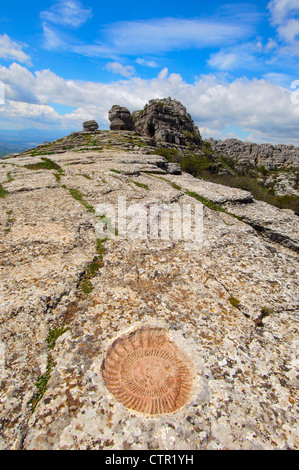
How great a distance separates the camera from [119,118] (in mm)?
87125

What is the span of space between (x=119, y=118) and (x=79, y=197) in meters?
81.8

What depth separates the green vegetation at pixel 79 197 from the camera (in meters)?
15.1

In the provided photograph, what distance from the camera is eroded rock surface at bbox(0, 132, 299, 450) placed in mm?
4352

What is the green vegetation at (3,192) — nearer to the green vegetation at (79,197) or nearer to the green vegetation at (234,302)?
the green vegetation at (79,197)

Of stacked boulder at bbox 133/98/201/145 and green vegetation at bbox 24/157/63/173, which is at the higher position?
stacked boulder at bbox 133/98/201/145

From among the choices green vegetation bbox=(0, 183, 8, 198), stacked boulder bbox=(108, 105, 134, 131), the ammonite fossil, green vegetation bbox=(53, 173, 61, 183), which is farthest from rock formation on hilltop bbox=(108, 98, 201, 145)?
the ammonite fossil

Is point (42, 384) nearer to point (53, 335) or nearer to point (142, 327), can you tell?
point (53, 335)

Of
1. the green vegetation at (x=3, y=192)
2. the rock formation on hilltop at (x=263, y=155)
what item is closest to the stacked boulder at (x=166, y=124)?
the green vegetation at (x=3, y=192)

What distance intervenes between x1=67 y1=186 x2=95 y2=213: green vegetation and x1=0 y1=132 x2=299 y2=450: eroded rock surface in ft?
4.30

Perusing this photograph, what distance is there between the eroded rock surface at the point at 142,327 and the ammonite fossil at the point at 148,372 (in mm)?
165

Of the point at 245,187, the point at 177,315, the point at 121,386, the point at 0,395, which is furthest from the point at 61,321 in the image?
the point at 245,187

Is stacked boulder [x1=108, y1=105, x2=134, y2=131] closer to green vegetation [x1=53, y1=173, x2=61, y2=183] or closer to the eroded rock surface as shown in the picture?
green vegetation [x1=53, y1=173, x2=61, y2=183]

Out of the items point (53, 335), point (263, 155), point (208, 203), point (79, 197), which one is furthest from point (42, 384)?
point (263, 155)

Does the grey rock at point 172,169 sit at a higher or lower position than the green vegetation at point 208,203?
higher
